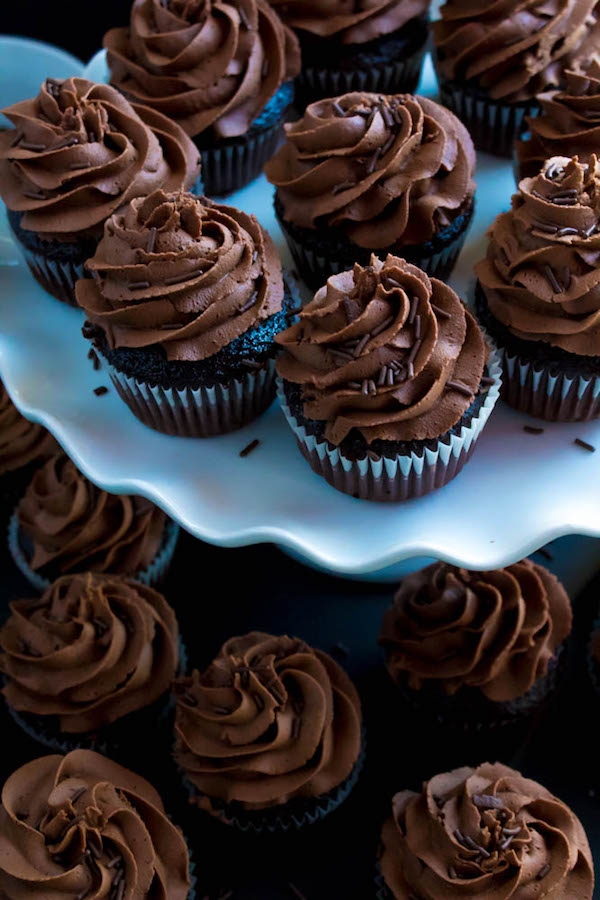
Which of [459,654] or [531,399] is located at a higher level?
[531,399]

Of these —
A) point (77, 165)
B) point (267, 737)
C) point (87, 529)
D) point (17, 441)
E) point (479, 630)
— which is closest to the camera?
point (77, 165)

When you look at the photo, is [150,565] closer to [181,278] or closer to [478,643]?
[478,643]

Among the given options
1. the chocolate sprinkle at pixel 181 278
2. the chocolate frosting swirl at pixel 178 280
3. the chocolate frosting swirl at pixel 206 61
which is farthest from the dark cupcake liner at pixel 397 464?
the chocolate frosting swirl at pixel 206 61

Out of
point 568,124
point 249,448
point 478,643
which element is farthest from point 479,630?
point 568,124

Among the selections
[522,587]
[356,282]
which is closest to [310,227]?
[356,282]

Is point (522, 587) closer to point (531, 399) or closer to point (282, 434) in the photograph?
point (531, 399)

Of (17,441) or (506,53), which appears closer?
(506,53)
